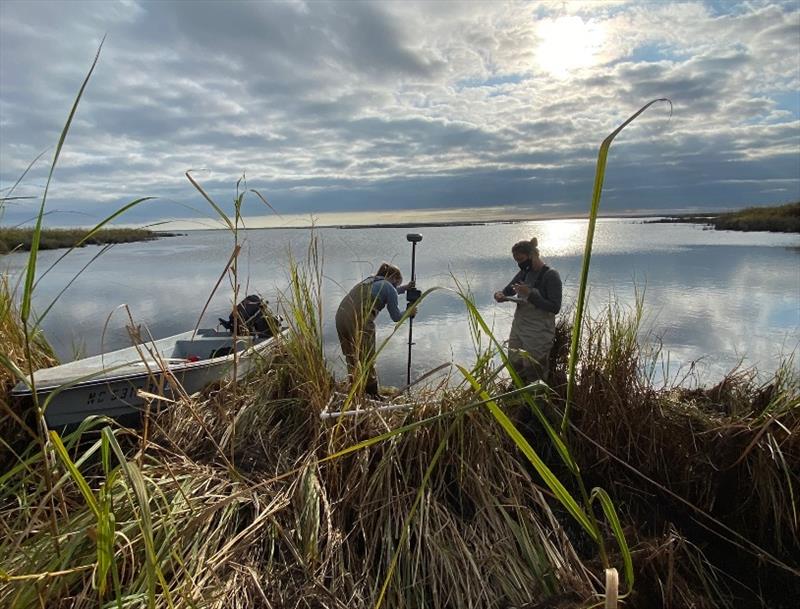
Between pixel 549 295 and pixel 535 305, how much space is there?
20cm

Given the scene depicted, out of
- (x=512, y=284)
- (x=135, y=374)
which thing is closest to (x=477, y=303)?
(x=512, y=284)

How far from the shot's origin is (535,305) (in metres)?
5.11

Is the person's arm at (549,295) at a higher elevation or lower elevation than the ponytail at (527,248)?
lower

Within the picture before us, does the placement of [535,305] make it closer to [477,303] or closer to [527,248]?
[527,248]

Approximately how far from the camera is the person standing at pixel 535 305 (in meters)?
5.09

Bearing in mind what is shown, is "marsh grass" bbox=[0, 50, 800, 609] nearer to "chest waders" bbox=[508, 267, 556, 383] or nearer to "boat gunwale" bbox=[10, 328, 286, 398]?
"boat gunwale" bbox=[10, 328, 286, 398]

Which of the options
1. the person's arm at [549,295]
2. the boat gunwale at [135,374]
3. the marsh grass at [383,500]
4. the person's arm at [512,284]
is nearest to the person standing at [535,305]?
the person's arm at [549,295]

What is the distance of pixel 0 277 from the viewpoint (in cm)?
405

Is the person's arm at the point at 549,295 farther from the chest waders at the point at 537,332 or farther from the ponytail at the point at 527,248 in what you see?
the ponytail at the point at 527,248

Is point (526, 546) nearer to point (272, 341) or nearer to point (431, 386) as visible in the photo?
point (431, 386)

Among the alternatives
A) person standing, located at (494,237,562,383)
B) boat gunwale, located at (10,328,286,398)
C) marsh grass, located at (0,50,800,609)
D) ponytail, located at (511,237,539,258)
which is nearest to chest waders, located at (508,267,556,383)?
person standing, located at (494,237,562,383)

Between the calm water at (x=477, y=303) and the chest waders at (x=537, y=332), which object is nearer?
the chest waders at (x=537, y=332)

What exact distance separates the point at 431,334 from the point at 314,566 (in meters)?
9.11

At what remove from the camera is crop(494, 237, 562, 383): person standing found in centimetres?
509
